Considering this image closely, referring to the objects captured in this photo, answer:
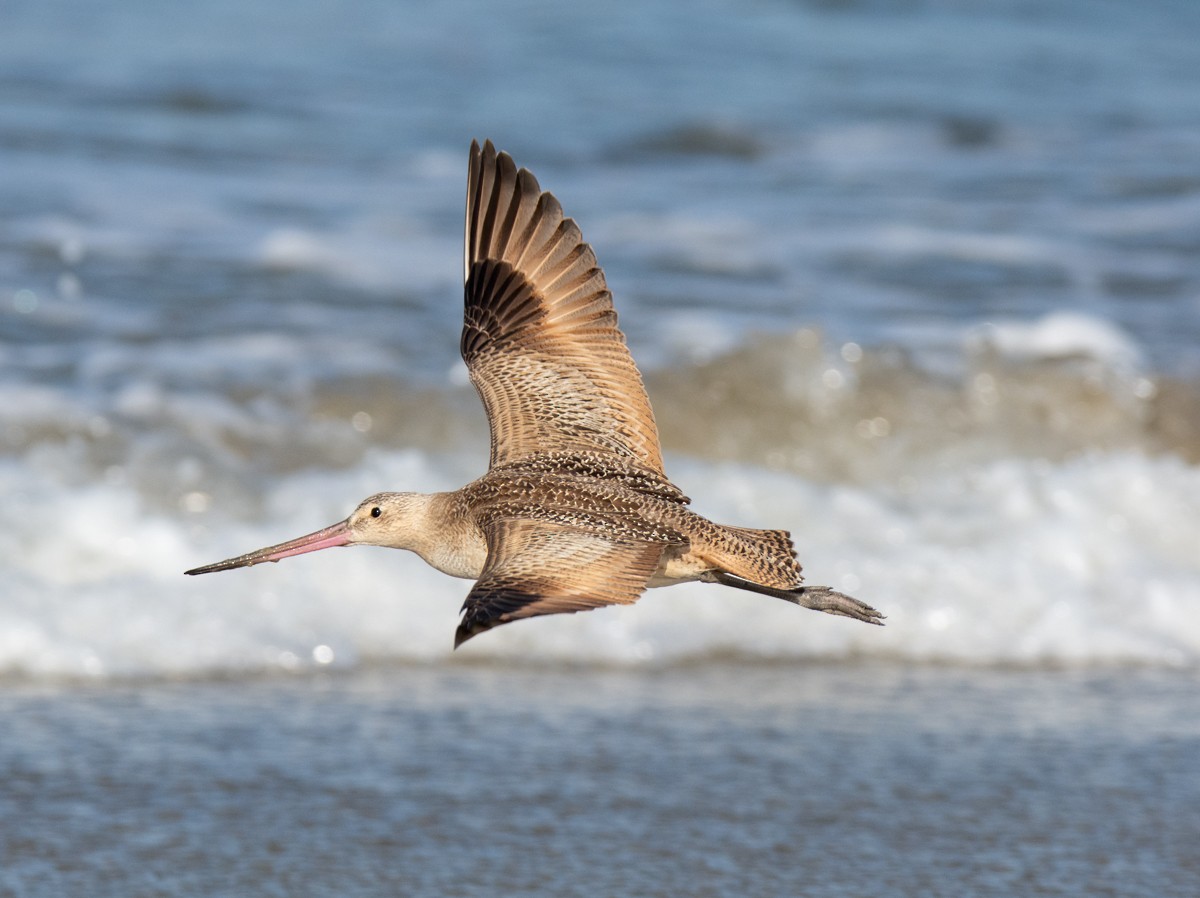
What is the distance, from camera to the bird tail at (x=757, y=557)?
3.72m

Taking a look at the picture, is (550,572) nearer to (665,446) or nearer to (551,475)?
(551,475)

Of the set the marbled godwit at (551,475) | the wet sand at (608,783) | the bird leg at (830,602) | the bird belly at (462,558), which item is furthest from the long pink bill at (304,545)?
the bird leg at (830,602)

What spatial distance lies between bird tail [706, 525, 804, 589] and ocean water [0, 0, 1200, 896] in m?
0.68

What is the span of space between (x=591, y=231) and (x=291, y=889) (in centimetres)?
585

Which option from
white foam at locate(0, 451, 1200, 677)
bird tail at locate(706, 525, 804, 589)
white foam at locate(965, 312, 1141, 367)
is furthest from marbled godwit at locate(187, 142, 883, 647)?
white foam at locate(965, 312, 1141, 367)

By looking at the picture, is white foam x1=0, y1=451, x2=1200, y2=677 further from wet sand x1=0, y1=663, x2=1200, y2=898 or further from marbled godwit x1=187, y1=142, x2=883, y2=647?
marbled godwit x1=187, y1=142, x2=883, y2=647

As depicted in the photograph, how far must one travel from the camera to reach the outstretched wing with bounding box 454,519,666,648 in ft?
9.57

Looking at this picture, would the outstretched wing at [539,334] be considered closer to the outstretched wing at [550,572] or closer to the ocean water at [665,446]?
the outstretched wing at [550,572]

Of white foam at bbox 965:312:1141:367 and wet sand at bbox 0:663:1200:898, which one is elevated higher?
white foam at bbox 965:312:1141:367

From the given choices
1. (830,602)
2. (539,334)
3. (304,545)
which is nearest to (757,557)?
(830,602)

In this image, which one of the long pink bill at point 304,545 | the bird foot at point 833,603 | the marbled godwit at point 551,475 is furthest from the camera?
the bird foot at point 833,603

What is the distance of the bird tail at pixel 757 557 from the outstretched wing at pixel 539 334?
40cm

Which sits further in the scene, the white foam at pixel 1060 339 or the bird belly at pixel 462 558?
the white foam at pixel 1060 339

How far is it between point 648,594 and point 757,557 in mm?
1778
